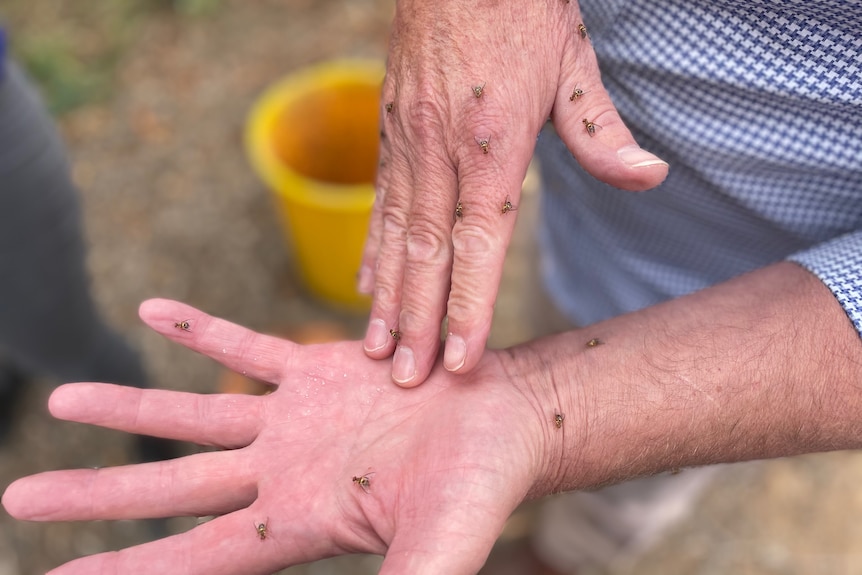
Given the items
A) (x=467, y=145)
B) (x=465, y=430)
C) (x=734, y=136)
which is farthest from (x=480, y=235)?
(x=734, y=136)

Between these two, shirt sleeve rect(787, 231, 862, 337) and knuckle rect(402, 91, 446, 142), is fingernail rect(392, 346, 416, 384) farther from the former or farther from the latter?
shirt sleeve rect(787, 231, 862, 337)

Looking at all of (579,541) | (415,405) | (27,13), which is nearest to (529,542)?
(579,541)

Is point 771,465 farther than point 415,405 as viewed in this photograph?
Yes

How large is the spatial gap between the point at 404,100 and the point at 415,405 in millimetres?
1692

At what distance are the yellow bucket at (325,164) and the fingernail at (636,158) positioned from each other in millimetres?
3815

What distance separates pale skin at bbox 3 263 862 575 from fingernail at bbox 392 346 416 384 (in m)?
0.10

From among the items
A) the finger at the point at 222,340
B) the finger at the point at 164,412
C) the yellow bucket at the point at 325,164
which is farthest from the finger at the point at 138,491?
the yellow bucket at the point at 325,164

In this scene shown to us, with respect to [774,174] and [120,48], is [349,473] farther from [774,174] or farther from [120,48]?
[120,48]

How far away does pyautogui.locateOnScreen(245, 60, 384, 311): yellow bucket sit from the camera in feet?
22.1

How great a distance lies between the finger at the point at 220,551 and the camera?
121 inches

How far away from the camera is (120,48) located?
9.80 m

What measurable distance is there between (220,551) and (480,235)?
6.60 ft

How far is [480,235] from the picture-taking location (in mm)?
3291

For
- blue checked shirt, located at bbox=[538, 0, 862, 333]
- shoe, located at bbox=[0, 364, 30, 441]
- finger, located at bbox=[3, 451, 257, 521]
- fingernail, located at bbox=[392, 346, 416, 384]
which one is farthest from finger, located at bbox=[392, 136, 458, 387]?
shoe, located at bbox=[0, 364, 30, 441]
